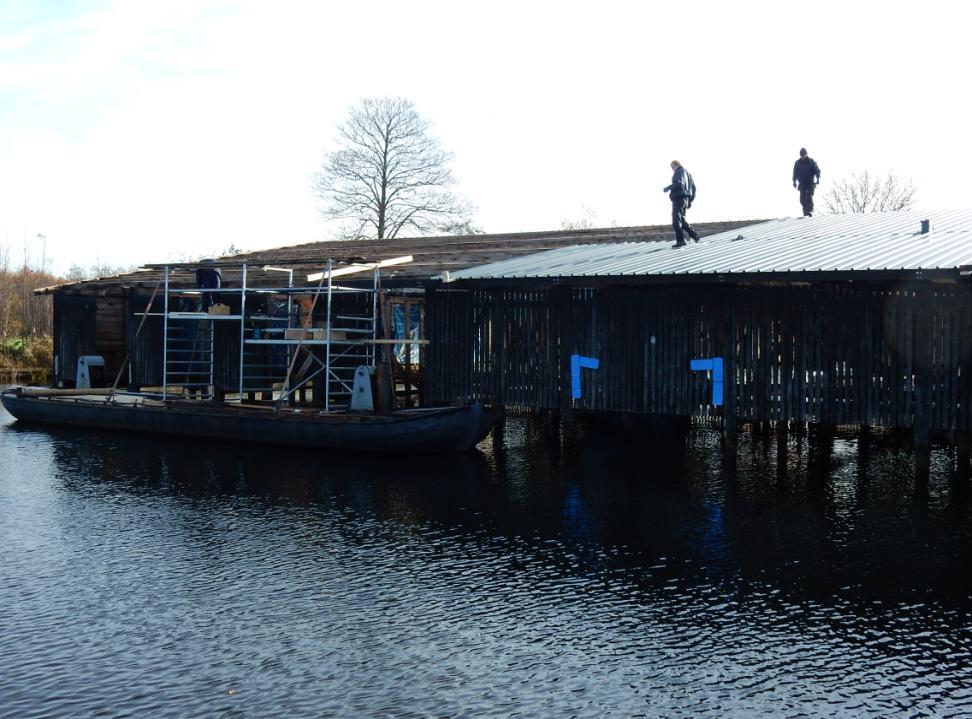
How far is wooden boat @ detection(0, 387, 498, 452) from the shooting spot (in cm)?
2153

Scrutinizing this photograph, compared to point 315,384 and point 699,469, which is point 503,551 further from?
point 315,384

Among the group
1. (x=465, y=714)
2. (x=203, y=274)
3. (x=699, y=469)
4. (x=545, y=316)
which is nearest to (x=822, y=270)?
(x=699, y=469)

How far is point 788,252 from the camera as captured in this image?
20.3 metres

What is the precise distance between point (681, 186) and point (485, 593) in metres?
13.4

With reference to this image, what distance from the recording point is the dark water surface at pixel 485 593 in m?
8.65

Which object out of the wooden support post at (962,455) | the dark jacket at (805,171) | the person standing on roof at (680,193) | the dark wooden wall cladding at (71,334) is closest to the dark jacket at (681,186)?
the person standing on roof at (680,193)

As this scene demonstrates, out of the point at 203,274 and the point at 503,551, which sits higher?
the point at 203,274

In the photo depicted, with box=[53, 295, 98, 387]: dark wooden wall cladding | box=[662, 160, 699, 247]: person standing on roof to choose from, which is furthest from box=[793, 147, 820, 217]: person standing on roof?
box=[53, 295, 98, 387]: dark wooden wall cladding

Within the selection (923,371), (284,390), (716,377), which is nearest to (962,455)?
(923,371)

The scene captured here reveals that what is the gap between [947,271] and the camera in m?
16.2

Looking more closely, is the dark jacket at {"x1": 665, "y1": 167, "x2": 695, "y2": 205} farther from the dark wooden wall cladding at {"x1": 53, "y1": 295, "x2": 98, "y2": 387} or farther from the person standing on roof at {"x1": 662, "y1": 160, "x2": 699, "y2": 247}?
the dark wooden wall cladding at {"x1": 53, "y1": 295, "x2": 98, "y2": 387}

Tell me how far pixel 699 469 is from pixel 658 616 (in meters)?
10.00

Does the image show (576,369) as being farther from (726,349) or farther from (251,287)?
(251,287)

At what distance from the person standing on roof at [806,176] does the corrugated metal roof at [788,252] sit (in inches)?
24.9
